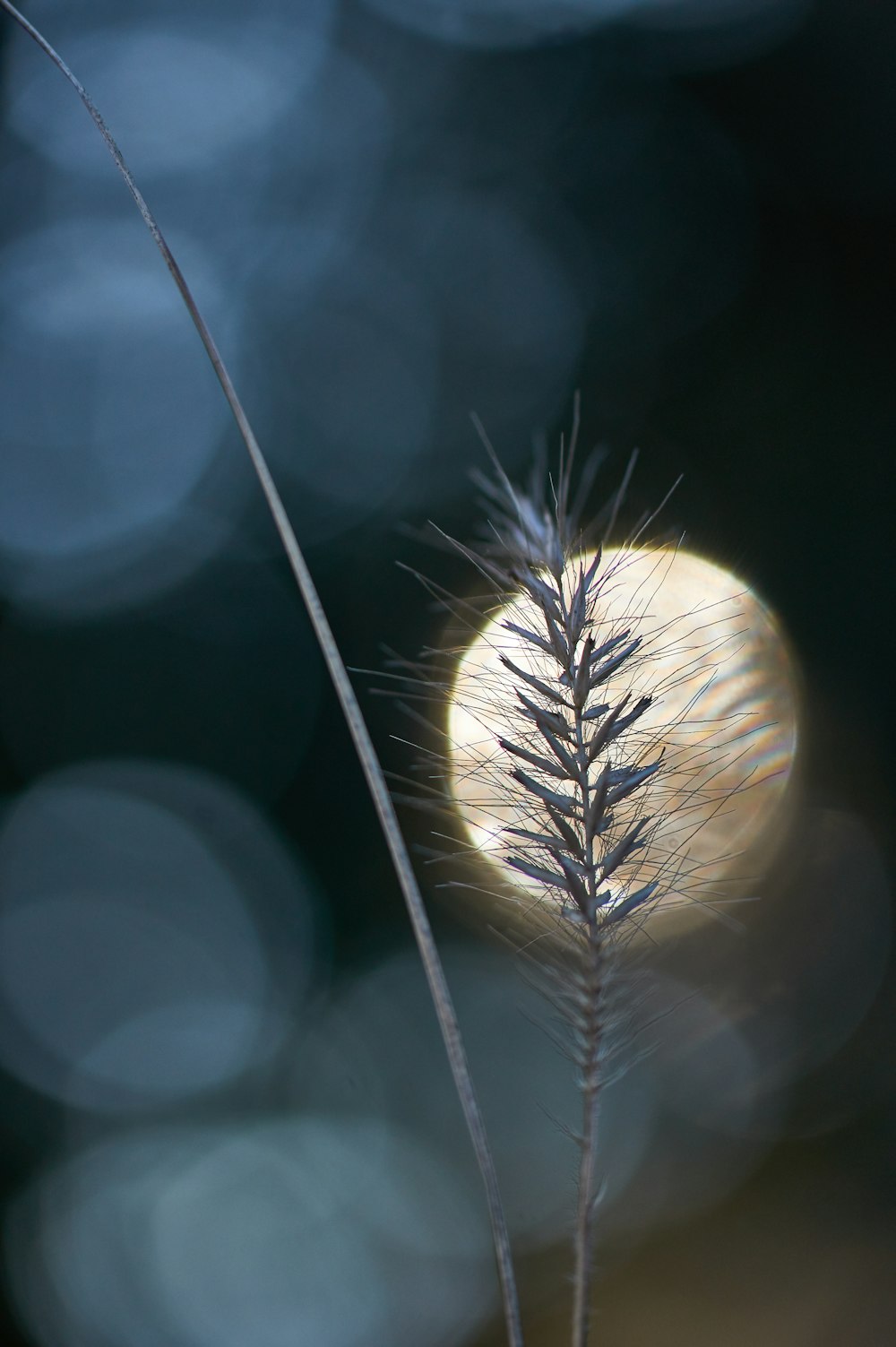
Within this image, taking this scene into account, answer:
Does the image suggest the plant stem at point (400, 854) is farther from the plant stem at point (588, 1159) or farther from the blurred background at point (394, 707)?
the blurred background at point (394, 707)

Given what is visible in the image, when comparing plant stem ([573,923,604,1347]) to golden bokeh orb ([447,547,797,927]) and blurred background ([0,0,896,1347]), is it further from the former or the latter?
blurred background ([0,0,896,1347])

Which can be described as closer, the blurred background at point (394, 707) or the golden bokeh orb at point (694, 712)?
the golden bokeh orb at point (694, 712)

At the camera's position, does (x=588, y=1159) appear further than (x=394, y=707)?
No

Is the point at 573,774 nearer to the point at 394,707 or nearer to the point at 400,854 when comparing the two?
the point at 400,854

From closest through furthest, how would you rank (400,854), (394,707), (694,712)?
(400,854) → (694,712) → (394,707)

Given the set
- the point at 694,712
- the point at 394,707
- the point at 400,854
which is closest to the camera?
the point at 400,854

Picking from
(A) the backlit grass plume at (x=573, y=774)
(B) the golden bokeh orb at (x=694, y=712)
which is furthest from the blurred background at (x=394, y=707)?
(A) the backlit grass plume at (x=573, y=774)

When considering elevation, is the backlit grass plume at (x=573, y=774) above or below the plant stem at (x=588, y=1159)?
above

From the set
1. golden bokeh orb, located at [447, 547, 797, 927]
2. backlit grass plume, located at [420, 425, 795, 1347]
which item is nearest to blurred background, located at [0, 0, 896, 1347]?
golden bokeh orb, located at [447, 547, 797, 927]

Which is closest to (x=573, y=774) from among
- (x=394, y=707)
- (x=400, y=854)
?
(x=400, y=854)
